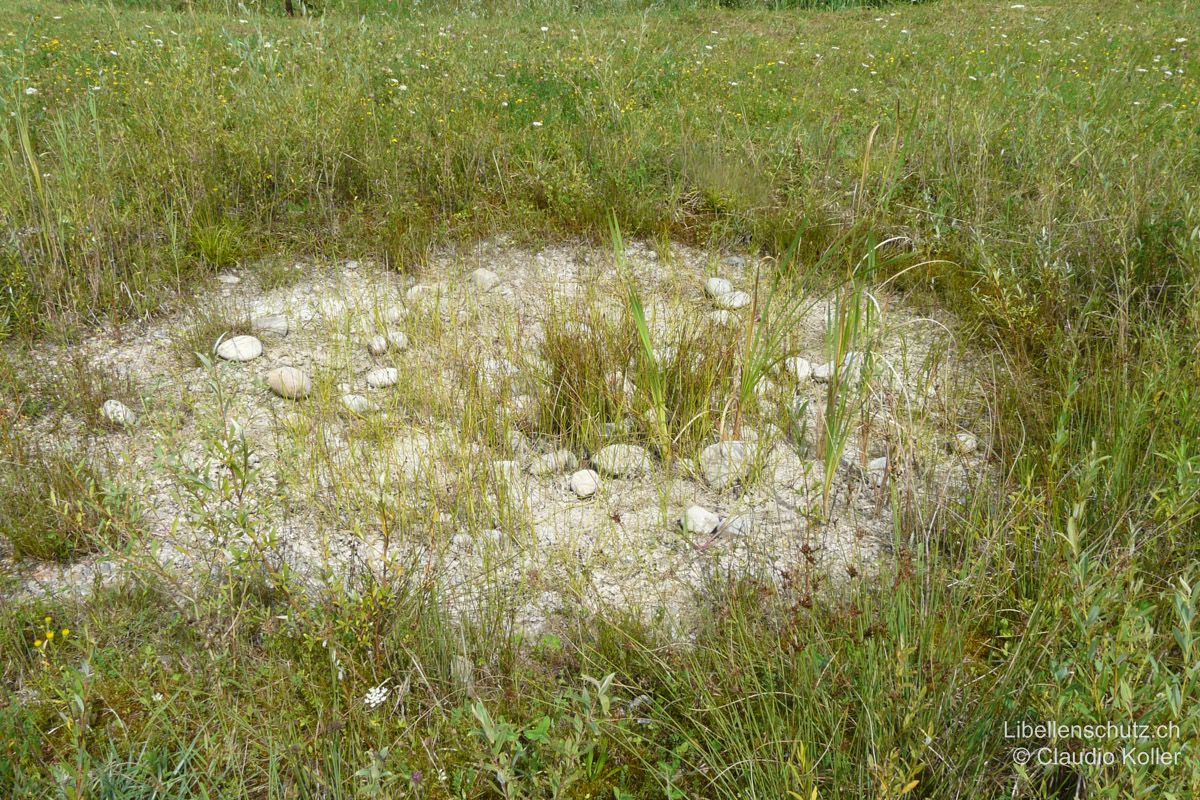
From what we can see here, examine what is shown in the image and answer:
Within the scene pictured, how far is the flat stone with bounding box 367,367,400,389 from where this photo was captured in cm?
340

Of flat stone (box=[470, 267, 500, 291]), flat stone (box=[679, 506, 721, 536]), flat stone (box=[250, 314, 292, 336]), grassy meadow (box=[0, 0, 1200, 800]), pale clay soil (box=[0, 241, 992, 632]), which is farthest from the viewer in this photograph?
flat stone (box=[470, 267, 500, 291])

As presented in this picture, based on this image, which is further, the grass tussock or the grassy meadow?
the grass tussock

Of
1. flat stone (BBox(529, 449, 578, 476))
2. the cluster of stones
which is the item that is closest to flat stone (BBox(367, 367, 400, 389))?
the cluster of stones

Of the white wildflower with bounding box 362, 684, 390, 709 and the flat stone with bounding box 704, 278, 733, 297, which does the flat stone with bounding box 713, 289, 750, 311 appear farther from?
the white wildflower with bounding box 362, 684, 390, 709

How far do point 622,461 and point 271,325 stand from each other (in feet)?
5.77

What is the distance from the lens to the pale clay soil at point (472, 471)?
2.48 m

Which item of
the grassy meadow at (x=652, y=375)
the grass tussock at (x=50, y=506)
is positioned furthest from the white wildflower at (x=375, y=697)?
the grass tussock at (x=50, y=506)

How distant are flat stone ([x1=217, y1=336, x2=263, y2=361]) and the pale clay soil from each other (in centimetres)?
5

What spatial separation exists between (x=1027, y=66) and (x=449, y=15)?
5.60m

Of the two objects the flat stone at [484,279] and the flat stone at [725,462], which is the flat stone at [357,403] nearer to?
the flat stone at [484,279]

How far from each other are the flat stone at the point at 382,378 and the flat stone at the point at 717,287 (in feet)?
4.86

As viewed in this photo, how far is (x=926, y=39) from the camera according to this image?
7.61m

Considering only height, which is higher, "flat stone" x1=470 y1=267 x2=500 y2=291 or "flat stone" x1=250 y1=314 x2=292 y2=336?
"flat stone" x1=470 y1=267 x2=500 y2=291

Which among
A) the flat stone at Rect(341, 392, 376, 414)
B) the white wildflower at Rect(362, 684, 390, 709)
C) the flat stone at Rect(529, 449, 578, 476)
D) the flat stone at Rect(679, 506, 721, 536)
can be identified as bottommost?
the flat stone at Rect(529, 449, 578, 476)
